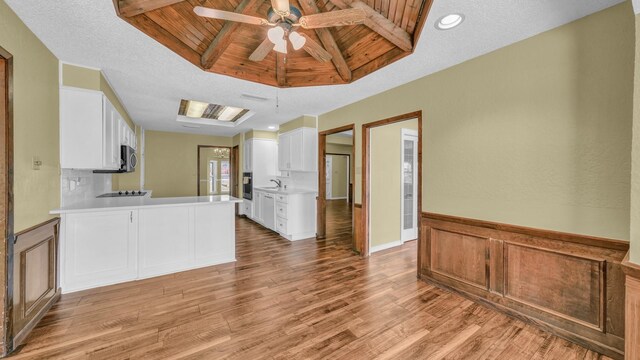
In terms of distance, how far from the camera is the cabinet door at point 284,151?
17.6 feet

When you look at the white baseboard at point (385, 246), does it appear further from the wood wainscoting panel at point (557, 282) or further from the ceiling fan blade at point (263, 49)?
the ceiling fan blade at point (263, 49)

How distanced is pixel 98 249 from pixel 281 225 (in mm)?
2767

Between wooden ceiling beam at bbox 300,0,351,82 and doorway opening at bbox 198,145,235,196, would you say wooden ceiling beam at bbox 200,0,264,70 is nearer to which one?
wooden ceiling beam at bbox 300,0,351,82

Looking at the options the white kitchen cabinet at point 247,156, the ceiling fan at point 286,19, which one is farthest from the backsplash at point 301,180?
the ceiling fan at point 286,19

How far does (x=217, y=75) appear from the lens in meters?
2.98

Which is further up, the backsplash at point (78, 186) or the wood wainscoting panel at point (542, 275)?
the backsplash at point (78, 186)

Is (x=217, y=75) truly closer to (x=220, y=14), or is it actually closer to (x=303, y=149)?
(x=220, y=14)

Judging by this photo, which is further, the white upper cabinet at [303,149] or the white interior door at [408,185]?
the white upper cabinet at [303,149]

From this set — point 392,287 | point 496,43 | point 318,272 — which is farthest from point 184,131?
point 496,43

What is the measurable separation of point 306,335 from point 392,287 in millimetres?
1260

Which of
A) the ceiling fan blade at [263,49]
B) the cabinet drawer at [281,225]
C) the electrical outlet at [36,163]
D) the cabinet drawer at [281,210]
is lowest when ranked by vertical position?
the cabinet drawer at [281,225]

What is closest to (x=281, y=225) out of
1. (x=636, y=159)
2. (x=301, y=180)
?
(x=301, y=180)

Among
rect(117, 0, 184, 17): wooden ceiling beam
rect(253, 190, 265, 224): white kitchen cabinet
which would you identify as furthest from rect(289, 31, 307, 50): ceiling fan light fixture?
rect(253, 190, 265, 224): white kitchen cabinet

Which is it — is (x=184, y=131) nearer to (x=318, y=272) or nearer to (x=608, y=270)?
(x=318, y=272)
